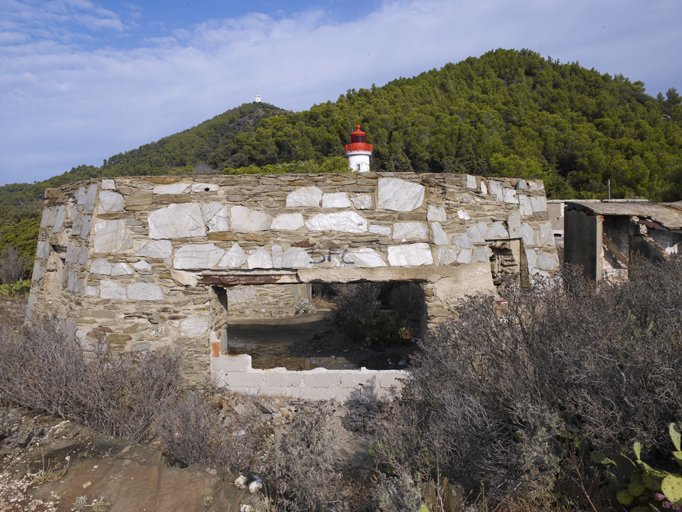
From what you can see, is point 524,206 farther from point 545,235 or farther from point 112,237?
point 112,237

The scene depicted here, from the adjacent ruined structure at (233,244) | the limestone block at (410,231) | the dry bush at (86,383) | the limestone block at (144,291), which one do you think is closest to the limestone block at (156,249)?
the adjacent ruined structure at (233,244)

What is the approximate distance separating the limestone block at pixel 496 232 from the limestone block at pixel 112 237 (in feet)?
13.0

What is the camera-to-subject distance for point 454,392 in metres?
3.42

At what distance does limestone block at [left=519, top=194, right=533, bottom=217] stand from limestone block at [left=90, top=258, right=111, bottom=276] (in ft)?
15.7

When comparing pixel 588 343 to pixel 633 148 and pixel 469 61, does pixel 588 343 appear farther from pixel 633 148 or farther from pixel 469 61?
pixel 469 61

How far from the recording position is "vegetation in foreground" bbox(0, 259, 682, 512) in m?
2.51

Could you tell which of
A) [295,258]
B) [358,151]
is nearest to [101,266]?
[295,258]

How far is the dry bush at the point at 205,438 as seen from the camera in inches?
132

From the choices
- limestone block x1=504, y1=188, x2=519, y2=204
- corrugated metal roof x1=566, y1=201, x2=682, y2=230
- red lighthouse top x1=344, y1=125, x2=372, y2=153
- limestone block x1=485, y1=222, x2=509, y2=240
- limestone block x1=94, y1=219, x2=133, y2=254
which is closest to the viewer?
limestone block x1=94, y1=219, x2=133, y2=254

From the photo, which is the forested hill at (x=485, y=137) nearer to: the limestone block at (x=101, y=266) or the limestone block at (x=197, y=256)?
the limestone block at (x=101, y=266)

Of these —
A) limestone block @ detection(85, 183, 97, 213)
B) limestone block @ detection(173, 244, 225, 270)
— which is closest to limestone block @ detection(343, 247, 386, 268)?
limestone block @ detection(173, 244, 225, 270)

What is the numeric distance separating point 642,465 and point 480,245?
10.1 feet

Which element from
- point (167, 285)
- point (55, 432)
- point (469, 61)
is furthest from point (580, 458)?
point (469, 61)

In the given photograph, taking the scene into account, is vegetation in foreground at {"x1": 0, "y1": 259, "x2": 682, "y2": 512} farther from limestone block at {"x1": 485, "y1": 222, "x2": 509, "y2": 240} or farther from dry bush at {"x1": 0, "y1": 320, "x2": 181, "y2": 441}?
limestone block at {"x1": 485, "y1": 222, "x2": 509, "y2": 240}
